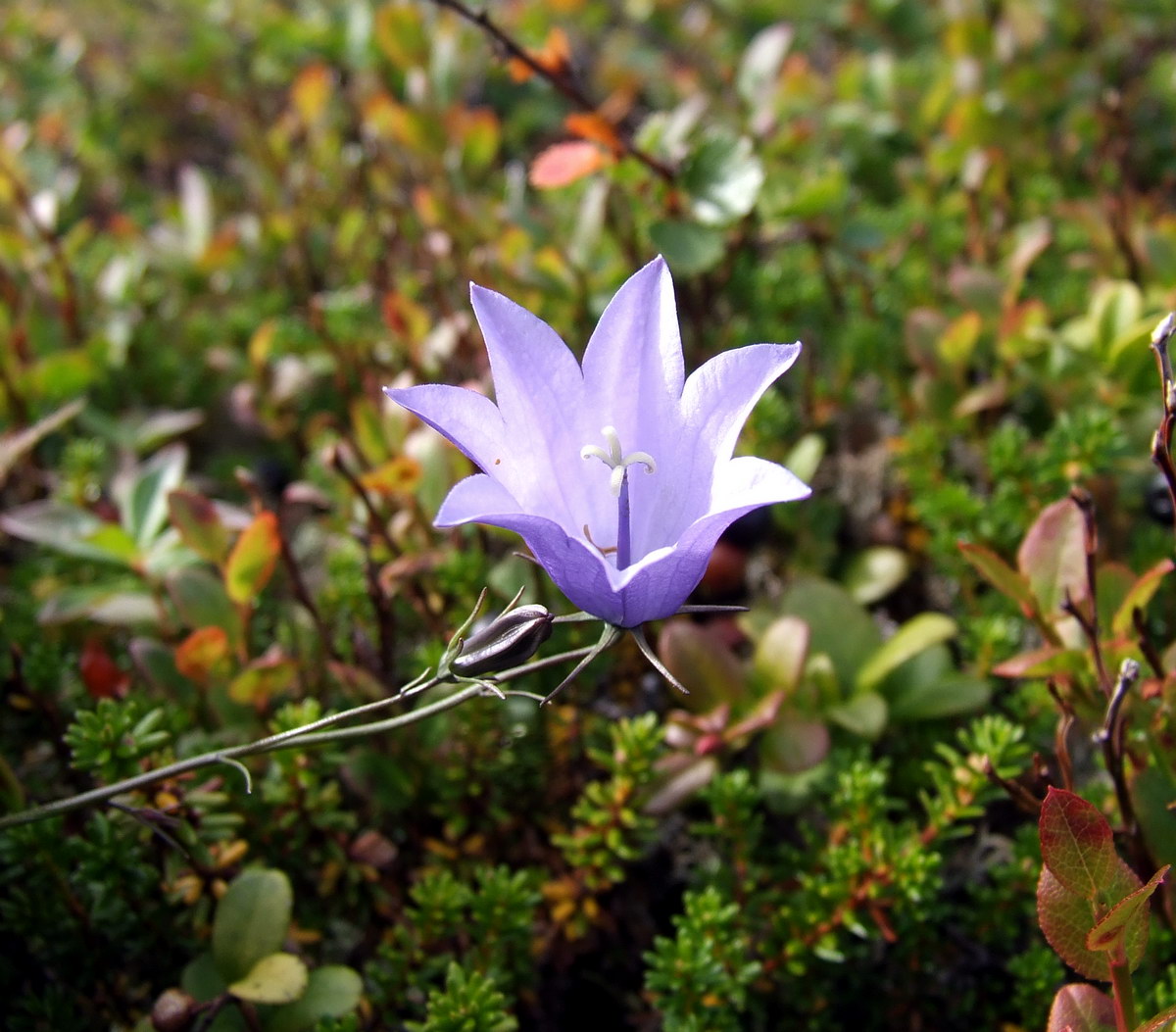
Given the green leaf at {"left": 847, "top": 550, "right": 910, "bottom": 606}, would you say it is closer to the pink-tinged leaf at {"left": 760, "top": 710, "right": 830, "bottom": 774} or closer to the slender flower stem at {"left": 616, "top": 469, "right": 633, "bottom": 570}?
the pink-tinged leaf at {"left": 760, "top": 710, "right": 830, "bottom": 774}

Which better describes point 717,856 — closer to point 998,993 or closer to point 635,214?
point 998,993

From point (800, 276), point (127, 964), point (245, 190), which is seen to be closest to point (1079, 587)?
point (800, 276)

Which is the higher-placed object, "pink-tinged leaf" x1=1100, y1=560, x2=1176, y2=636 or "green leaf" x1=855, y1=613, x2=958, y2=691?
"pink-tinged leaf" x1=1100, y1=560, x2=1176, y2=636

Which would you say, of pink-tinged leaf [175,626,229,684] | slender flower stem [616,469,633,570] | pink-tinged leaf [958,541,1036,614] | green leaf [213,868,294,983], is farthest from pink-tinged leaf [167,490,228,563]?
pink-tinged leaf [958,541,1036,614]

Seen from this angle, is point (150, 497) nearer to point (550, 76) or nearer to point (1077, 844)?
point (550, 76)

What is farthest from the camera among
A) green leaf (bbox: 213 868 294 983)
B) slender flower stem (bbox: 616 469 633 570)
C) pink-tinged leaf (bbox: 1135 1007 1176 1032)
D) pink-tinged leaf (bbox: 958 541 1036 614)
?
pink-tinged leaf (bbox: 958 541 1036 614)

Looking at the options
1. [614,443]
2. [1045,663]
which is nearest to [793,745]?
[1045,663]
